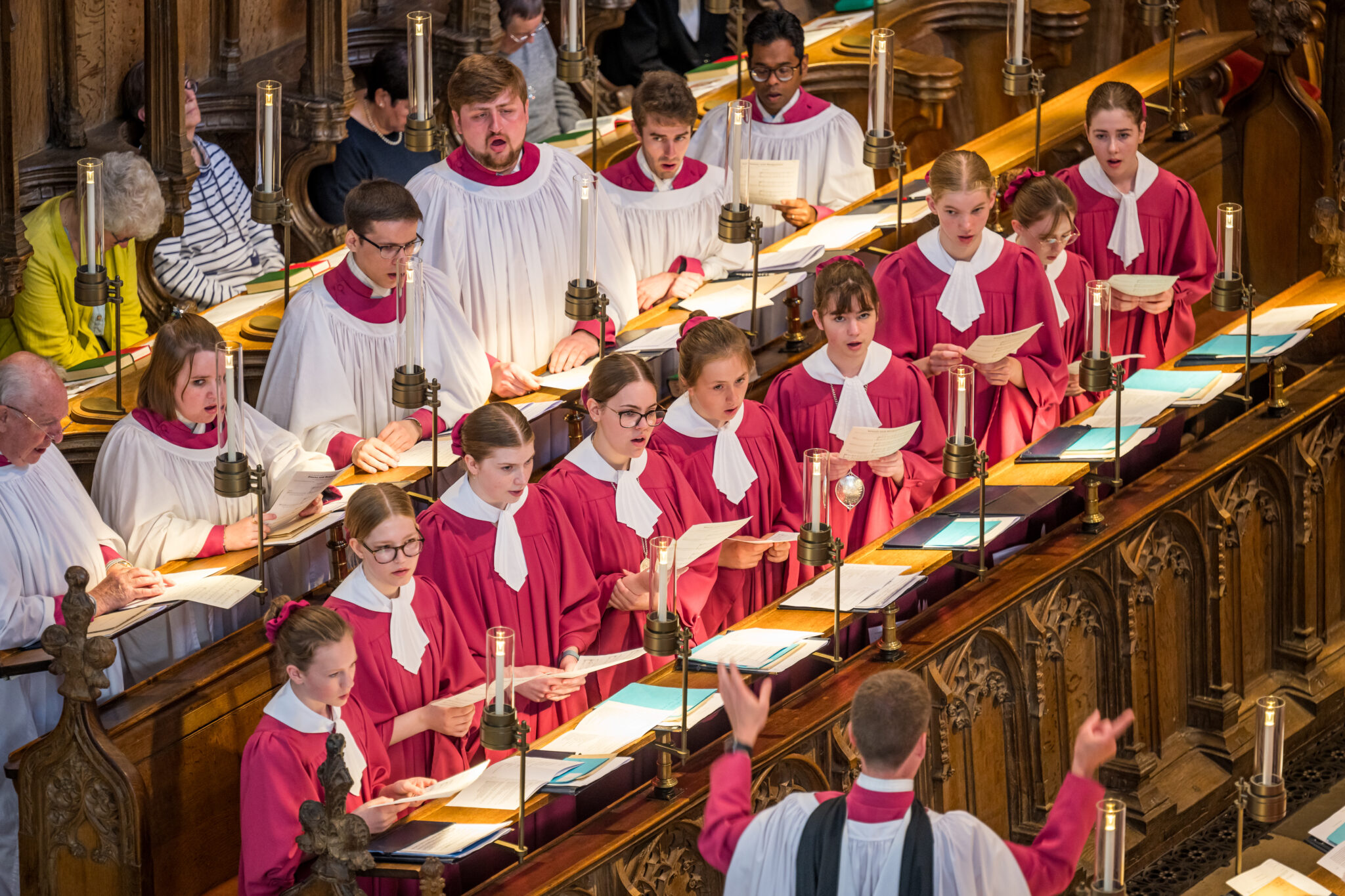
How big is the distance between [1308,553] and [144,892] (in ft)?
11.8

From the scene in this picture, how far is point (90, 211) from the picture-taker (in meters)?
6.86

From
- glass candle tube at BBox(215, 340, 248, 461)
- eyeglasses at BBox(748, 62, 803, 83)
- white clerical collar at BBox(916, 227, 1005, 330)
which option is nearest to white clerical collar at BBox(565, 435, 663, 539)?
glass candle tube at BBox(215, 340, 248, 461)

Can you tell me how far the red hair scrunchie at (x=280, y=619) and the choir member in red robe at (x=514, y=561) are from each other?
2.55ft

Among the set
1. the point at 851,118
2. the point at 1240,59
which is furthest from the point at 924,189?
the point at 1240,59

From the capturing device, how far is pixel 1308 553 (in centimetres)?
723

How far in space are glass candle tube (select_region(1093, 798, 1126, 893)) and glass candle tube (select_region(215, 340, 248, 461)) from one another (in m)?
2.45

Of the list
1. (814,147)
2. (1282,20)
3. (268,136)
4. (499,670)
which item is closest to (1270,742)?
(499,670)

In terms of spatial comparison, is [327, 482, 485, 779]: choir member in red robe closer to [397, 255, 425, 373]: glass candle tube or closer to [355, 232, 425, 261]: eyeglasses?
[397, 255, 425, 373]: glass candle tube

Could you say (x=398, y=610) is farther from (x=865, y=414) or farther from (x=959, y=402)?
(x=865, y=414)

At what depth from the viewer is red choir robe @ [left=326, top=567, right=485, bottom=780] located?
6016 millimetres

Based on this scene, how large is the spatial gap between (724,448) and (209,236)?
258 cm

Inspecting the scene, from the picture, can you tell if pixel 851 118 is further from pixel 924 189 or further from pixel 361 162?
pixel 361 162

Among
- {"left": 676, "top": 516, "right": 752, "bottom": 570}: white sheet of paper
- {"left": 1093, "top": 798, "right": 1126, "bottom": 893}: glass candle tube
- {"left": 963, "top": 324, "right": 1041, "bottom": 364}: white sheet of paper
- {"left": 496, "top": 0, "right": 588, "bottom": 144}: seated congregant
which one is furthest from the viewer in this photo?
{"left": 496, "top": 0, "right": 588, "bottom": 144}: seated congregant

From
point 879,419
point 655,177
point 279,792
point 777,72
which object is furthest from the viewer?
point 777,72
